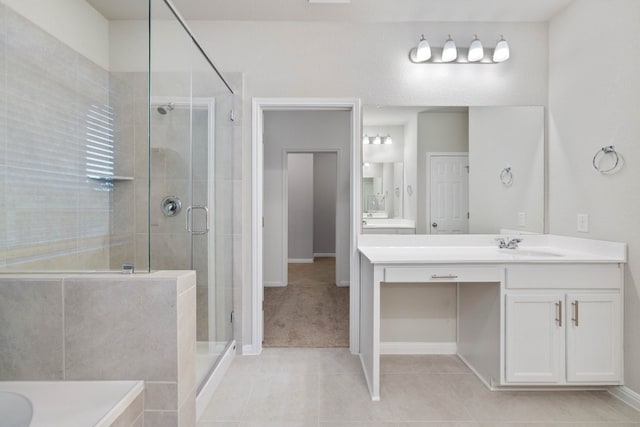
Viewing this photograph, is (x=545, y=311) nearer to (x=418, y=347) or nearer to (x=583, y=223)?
(x=583, y=223)

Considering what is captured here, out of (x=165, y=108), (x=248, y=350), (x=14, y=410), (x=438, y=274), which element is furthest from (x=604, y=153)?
(x=14, y=410)

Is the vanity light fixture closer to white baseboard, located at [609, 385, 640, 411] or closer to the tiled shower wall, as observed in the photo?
the tiled shower wall

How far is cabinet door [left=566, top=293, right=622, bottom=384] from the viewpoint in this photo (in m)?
1.90

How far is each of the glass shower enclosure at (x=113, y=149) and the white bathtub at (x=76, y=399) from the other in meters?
0.47

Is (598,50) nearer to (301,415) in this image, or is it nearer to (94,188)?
(301,415)

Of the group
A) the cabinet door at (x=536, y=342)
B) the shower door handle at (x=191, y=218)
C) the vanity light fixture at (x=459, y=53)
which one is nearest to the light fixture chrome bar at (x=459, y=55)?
the vanity light fixture at (x=459, y=53)

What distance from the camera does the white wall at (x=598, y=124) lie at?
6.18 ft

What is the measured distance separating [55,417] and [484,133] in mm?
2919

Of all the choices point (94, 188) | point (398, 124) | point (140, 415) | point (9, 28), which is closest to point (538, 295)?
point (398, 124)

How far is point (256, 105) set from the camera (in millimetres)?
2512

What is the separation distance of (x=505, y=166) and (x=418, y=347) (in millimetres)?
1575

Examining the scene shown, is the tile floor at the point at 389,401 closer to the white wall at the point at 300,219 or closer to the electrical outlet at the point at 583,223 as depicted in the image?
the electrical outlet at the point at 583,223

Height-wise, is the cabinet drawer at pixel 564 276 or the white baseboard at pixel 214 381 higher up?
the cabinet drawer at pixel 564 276

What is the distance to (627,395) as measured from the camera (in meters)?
1.91
